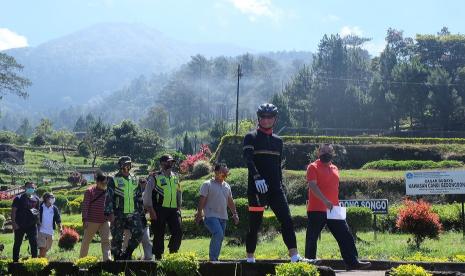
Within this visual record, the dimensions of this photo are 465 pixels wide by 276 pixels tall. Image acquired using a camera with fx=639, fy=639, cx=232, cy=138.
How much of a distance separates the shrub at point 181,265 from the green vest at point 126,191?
6.92 feet

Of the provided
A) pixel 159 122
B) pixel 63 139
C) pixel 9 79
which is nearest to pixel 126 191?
pixel 9 79

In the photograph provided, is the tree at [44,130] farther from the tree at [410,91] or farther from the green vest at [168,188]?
the green vest at [168,188]

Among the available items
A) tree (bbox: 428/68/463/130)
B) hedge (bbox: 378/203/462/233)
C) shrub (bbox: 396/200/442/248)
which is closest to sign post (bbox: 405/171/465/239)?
hedge (bbox: 378/203/462/233)

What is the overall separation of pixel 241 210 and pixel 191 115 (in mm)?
166101

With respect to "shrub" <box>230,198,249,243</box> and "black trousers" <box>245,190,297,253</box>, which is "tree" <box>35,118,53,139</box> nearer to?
"shrub" <box>230,198,249,243</box>

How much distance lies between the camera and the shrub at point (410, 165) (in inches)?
1499

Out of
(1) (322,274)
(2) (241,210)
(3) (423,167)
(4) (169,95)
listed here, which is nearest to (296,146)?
(3) (423,167)

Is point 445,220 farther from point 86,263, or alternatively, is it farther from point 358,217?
point 86,263

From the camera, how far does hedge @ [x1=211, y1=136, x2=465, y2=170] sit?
42.9 m

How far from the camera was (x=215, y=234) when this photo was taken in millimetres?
8648

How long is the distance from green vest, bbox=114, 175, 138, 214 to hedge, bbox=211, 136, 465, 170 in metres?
34.0

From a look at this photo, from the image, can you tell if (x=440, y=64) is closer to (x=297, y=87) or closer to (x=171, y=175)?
(x=297, y=87)

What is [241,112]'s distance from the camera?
17688 cm

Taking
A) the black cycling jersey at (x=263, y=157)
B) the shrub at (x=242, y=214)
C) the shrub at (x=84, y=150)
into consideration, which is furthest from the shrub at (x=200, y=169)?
the shrub at (x=84, y=150)
